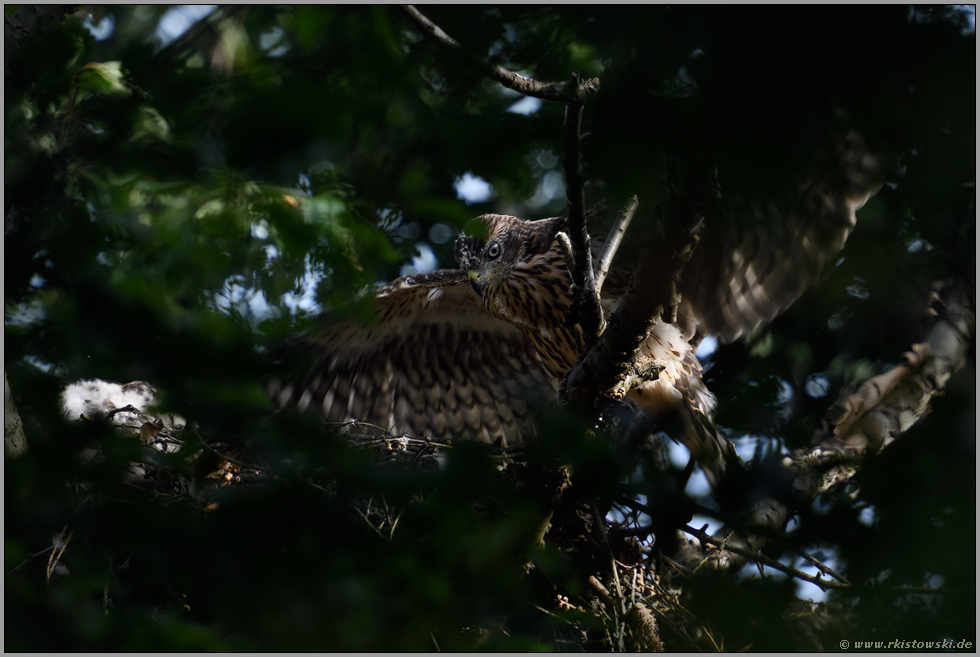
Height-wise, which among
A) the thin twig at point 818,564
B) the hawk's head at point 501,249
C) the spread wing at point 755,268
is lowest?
the thin twig at point 818,564

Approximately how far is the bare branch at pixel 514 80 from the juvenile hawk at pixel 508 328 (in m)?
0.64

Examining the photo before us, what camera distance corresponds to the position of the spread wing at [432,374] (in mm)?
3754

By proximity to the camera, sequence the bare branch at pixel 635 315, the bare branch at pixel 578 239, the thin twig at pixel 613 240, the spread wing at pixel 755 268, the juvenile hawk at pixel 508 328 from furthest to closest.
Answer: the juvenile hawk at pixel 508 328 < the spread wing at pixel 755 268 < the thin twig at pixel 613 240 < the bare branch at pixel 635 315 < the bare branch at pixel 578 239

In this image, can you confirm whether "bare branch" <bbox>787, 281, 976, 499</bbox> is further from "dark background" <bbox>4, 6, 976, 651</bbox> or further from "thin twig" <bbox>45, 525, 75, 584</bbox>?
"thin twig" <bbox>45, 525, 75, 584</bbox>

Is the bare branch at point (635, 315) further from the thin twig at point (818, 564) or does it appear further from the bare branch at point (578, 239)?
the thin twig at point (818, 564)

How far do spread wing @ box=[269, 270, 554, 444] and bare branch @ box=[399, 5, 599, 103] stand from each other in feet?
8.99

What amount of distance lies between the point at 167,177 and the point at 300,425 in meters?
0.51

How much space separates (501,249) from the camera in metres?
3.30

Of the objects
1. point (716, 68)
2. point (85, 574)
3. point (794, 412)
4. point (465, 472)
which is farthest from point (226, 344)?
point (794, 412)

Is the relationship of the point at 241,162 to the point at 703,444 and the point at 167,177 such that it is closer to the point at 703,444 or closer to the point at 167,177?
the point at 167,177

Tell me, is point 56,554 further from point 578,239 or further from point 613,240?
point 613,240

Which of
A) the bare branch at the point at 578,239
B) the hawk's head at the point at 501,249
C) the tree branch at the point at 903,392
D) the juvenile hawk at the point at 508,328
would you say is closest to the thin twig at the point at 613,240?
the bare branch at the point at 578,239

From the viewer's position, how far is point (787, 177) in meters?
0.66

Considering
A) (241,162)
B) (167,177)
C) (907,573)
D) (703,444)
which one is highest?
(703,444)
